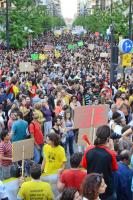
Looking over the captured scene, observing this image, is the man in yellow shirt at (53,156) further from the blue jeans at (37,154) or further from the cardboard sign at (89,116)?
the blue jeans at (37,154)

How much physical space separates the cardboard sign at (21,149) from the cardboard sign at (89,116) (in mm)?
999

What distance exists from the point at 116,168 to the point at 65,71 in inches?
837

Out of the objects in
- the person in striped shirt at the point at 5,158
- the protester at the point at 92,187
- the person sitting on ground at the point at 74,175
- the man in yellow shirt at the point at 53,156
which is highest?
the protester at the point at 92,187

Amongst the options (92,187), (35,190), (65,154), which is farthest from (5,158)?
(92,187)

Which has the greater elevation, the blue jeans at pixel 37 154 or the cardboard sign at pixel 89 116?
the cardboard sign at pixel 89 116

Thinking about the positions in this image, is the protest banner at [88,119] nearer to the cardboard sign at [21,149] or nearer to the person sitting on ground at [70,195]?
the cardboard sign at [21,149]

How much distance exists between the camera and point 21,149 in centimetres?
861

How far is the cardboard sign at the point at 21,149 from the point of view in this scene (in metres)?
8.45

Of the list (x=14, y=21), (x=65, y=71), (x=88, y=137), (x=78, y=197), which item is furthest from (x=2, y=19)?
(x=78, y=197)

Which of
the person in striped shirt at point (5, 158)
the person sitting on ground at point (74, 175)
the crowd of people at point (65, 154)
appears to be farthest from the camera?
the person in striped shirt at point (5, 158)

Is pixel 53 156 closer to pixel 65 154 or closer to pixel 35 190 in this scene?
pixel 65 154

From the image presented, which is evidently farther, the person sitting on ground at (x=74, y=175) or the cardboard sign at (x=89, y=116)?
the cardboard sign at (x=89, y=116)

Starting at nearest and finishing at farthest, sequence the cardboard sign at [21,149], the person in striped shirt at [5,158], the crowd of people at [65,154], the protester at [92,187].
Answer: the protester at [92,187]
the crowd of people at [65,154]
the cardboard sign at [21,149]
the person in striped shirt at [5,158]

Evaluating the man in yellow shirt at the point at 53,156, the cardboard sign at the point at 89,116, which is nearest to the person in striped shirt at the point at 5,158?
the man in yellow shirt at the point at 53,156
